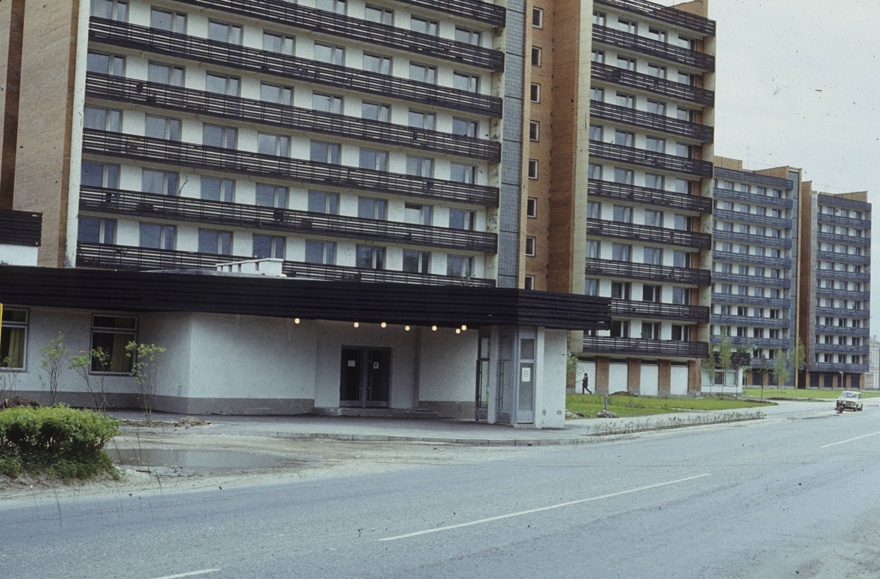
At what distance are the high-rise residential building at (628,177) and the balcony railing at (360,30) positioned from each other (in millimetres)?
11194

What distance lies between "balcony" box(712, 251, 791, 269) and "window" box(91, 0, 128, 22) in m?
90.9

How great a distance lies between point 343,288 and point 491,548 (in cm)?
2607

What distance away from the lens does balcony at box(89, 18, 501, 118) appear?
168ft

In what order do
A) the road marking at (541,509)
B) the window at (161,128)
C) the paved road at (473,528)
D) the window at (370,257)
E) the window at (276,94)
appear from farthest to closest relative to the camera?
the window at (370,257), the window at (276,94), the window at (161,128), the road marking at (541,509), the paved road at (473,528)

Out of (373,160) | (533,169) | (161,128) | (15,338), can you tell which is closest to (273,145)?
(161,128)

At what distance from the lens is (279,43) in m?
58.2

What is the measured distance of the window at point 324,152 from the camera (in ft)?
196

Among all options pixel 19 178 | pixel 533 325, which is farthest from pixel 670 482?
pixel 19 178

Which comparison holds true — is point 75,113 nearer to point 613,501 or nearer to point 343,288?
point 343,288

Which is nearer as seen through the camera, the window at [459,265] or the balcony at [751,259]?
the window at [459,265]

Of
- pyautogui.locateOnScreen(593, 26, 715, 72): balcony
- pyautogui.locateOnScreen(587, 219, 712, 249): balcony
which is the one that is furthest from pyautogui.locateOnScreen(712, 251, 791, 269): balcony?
pyautogui.locateOnScreen(593, 26, 715, 72): balcony

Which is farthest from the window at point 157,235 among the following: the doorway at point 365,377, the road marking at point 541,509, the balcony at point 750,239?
the balcony at point 750,239

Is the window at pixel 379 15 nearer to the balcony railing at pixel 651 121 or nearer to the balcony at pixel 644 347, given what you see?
the balcony railing at pixel 651 121

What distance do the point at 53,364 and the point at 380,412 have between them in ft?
43.5
